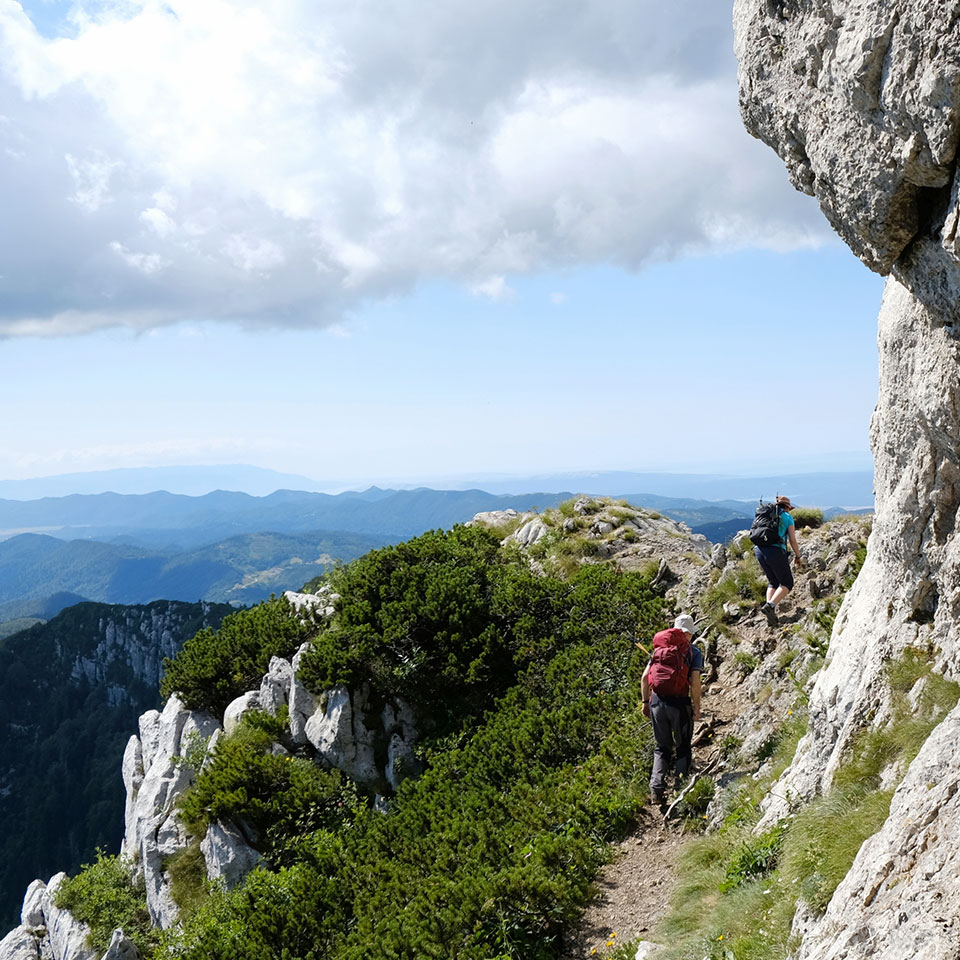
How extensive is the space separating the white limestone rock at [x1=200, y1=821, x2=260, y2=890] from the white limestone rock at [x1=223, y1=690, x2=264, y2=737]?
3717mm

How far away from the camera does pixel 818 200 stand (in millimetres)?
7809

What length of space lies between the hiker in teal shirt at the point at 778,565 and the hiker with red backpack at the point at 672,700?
14.6 feet

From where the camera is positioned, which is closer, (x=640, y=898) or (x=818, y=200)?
(x=818, y=200)

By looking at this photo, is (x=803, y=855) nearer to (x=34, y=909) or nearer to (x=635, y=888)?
(x=635, y=888)

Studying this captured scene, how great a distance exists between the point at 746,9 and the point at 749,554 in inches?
511

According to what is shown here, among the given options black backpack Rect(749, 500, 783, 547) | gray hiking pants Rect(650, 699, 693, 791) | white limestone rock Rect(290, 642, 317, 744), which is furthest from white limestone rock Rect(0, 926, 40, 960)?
black backpack Rect(749, 500, 783, 547)

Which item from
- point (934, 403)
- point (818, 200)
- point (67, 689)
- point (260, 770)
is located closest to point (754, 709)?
point (934, 403)

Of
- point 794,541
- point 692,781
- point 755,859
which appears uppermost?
point 794,541

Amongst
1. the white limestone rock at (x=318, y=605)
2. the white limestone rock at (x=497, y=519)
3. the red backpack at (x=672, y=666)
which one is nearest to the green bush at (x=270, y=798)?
the white limestone rock at (x=318, y=605)

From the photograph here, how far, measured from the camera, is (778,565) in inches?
621

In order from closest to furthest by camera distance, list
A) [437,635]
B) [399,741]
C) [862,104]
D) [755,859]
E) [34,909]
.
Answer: [862,104]
[755,859]
[399,741]
[437,635]
[34,909]

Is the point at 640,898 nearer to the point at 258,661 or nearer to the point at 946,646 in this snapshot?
the point at 946,646

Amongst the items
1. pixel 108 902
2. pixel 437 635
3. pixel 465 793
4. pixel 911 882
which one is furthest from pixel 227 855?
pixel 911 882

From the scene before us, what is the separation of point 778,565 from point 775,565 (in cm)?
7
